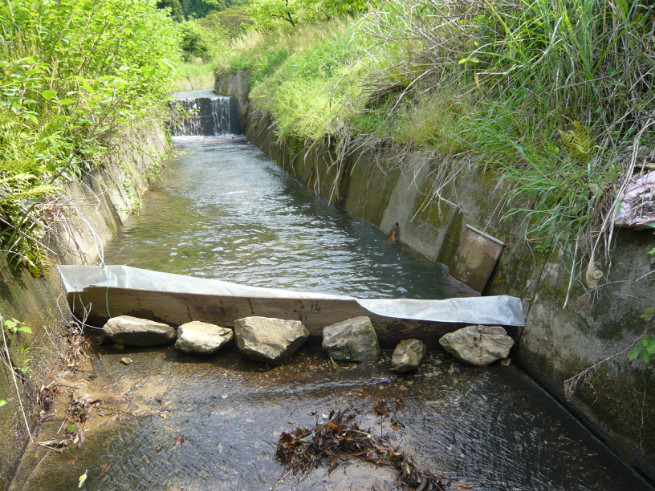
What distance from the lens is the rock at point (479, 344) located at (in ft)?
10.2

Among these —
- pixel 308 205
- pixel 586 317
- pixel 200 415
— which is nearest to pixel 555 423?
pixel 586 317

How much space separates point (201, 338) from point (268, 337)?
51cm

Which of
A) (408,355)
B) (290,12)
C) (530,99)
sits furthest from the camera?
(290,12)

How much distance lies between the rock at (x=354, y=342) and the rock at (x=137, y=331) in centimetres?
126

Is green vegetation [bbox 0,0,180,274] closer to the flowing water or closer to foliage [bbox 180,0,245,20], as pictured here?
the flowing water

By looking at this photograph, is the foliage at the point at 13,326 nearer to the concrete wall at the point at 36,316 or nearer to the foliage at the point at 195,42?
the concrete wall at the point at 36,316

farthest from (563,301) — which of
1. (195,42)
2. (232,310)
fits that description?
(195,42)

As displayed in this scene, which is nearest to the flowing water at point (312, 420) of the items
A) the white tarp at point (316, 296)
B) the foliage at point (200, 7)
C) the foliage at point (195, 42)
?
the white tarp at point (316, 296)

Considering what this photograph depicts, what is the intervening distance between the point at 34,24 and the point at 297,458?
170 inches

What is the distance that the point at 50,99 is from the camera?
10.5 ft

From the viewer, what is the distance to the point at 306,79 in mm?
9586

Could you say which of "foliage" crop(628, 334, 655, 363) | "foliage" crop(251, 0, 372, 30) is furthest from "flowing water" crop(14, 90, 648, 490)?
"foliage" crop(251, 0, 372, 30)

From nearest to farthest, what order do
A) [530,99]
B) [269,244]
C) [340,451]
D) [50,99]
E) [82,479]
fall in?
1. [82,479]
2. [340,451]
3. [50,99]
4. [530,99]
5. [269,244]

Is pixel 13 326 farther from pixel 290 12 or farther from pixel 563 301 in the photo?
pixel 290 12
